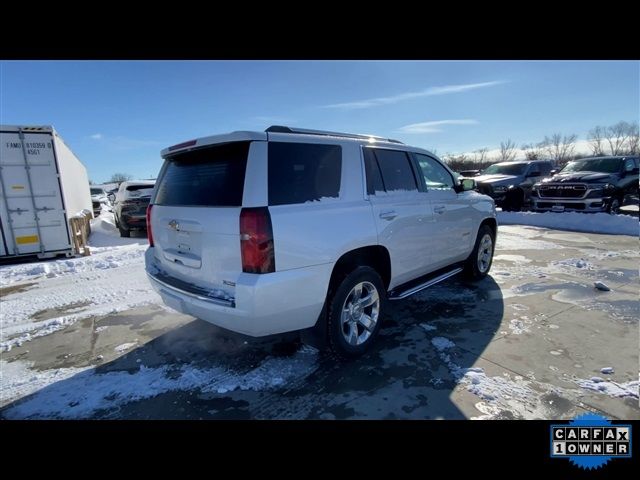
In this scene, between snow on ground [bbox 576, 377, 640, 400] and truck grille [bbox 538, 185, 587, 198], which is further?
truck grille [bbox 538, 185, 587, 198]

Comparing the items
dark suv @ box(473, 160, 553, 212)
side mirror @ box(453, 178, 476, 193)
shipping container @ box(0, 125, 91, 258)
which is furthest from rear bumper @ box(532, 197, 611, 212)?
shipping container @ box(0, 125, 91, 258)

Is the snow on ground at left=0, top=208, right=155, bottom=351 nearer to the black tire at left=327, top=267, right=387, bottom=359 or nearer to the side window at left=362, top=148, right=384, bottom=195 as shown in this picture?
the black tire at left=327, top=267, right=387, bottom=359

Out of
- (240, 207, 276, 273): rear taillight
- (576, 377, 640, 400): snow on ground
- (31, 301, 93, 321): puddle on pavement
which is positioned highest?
(240, 207, 276, 273): rear taillight

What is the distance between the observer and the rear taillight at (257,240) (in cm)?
238

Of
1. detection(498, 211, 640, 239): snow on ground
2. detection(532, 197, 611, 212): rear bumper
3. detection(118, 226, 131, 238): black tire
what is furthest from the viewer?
detection(118, 226, 131, 238): black tire

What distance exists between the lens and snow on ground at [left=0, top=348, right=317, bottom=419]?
2598 mm

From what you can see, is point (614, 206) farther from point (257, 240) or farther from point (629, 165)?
point (257, 240)

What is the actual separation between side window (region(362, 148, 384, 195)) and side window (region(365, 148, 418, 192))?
0.06 metres

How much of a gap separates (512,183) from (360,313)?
13.2 meters
